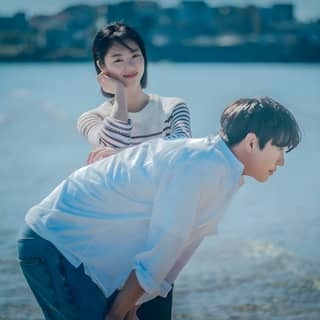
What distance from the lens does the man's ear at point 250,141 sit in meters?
2.17

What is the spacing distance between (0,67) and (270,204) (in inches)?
932

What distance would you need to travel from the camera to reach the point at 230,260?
5.71 metres

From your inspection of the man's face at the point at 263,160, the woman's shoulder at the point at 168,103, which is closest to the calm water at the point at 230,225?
the woman's shoulder at the point at 168,103

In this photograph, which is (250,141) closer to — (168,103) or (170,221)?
(170,221)

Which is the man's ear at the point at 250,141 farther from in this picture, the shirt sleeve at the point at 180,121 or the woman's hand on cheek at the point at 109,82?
the woman's hand on cheek at the point at 109,82

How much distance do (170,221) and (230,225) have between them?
4.68m

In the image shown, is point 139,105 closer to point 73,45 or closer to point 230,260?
point 230,260

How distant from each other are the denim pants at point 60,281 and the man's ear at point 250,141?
0.47 meters

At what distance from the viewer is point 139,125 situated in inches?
107

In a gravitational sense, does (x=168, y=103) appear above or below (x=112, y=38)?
below

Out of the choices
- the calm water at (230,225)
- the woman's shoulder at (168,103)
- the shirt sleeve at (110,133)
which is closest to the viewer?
the shirt sleeve at (110,133)

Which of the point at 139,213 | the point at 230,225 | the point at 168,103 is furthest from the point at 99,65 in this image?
the point at 230,225

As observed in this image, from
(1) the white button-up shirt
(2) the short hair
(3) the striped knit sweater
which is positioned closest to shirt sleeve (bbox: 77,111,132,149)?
(3) the striped knit sweater

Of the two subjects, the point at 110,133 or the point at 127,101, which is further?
the point at 127,101
